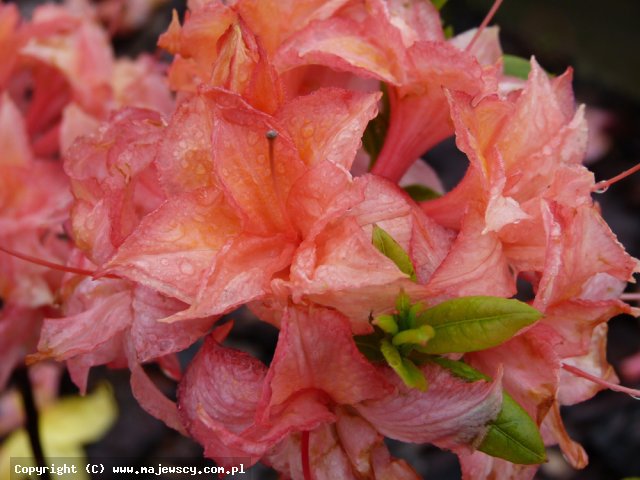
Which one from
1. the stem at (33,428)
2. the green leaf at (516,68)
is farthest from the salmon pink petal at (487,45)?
the stem at (33,428)

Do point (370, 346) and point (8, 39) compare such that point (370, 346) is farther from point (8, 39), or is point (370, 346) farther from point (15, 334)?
point (8, 39)

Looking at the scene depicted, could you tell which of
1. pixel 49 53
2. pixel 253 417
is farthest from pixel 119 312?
pixel 49 53

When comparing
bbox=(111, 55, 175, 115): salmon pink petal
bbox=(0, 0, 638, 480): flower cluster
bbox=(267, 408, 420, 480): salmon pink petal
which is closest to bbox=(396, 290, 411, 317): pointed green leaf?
bbox=(0, 0, 638, 480): flower cluster

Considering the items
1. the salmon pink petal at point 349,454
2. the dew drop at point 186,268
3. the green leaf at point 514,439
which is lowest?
the salmon pink petal at point 349,454

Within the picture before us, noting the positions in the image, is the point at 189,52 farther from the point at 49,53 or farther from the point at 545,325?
the point at 49,53

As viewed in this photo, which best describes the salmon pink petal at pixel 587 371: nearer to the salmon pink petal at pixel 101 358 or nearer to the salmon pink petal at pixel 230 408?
the salmon pink petal at pixel 230 408

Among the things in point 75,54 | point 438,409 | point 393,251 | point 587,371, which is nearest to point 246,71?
point 393,251
